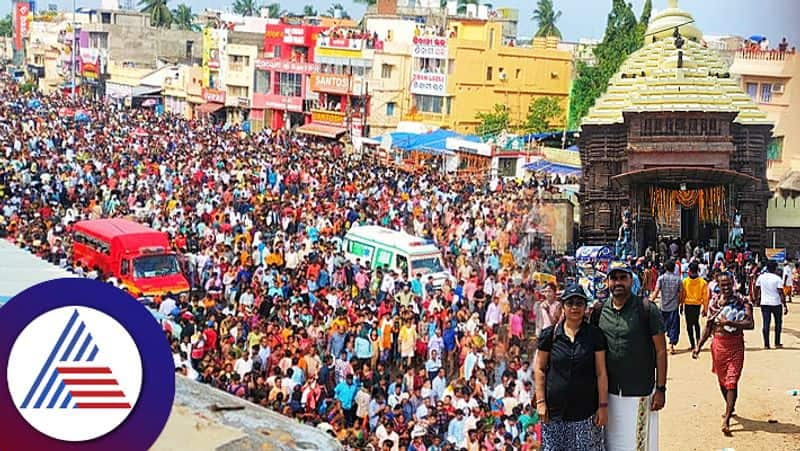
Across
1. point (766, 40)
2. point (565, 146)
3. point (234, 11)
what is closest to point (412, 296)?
point (565, 146)

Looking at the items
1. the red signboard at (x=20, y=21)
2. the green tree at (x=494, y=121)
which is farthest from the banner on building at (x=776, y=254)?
the red signboard at (x=20, y=21)

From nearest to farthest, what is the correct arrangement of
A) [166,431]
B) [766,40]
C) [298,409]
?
[166,431]
[298,409]
[766,40]

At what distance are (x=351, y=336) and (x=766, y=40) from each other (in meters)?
1.87

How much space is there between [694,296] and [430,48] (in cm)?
129

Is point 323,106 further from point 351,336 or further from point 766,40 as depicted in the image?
point 766,40

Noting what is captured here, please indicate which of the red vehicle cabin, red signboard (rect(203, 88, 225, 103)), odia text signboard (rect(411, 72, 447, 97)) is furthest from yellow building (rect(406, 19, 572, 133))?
the red vehicle cabin

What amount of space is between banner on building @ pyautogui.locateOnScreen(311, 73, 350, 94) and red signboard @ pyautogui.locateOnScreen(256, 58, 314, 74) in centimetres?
4

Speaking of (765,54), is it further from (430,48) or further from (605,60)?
(430,48)

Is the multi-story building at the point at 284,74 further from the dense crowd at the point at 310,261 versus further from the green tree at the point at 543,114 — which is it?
the green tree at the point at 543,114

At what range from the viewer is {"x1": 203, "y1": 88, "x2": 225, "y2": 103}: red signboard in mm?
3973

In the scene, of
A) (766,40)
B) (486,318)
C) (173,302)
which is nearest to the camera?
(173,302)

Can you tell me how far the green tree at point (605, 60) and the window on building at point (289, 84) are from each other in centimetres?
96

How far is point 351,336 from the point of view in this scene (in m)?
3.91

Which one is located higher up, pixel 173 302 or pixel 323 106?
pixel 323 106
